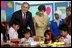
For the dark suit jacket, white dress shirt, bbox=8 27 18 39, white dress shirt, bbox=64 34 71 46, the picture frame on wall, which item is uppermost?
the picture frame on wall

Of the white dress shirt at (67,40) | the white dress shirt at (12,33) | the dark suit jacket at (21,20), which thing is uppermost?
the dark suit jacket at (21,20)

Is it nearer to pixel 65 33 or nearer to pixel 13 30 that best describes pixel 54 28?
pixel 65 33

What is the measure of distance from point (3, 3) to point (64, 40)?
1.73 feet

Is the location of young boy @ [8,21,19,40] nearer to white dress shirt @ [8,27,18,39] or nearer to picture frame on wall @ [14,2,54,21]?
white dress shirt @ [8,27,18,39]

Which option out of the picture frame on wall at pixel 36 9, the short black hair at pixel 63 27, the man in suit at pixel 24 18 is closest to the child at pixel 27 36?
the man in suit at pixel 24 18

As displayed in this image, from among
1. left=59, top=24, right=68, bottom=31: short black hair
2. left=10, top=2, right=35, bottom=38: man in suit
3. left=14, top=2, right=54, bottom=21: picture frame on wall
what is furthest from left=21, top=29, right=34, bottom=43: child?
left=59, top=24, right=68, bottom=31: short black hair

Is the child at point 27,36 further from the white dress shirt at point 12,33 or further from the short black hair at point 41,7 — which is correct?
the short black hair at point 41,7

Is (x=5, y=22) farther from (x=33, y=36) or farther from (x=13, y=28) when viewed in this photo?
(x=33, y=36)

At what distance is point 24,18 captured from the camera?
7.61 ft

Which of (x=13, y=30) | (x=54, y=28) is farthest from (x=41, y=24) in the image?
(x=13, y=30)

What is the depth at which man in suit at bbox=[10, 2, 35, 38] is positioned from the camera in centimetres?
231

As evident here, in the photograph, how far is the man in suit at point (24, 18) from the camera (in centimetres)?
231

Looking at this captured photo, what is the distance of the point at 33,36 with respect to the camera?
2303 millimetres

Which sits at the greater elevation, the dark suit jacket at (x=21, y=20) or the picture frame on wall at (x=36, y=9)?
the picture frame on wall at (x=36, y=9)
